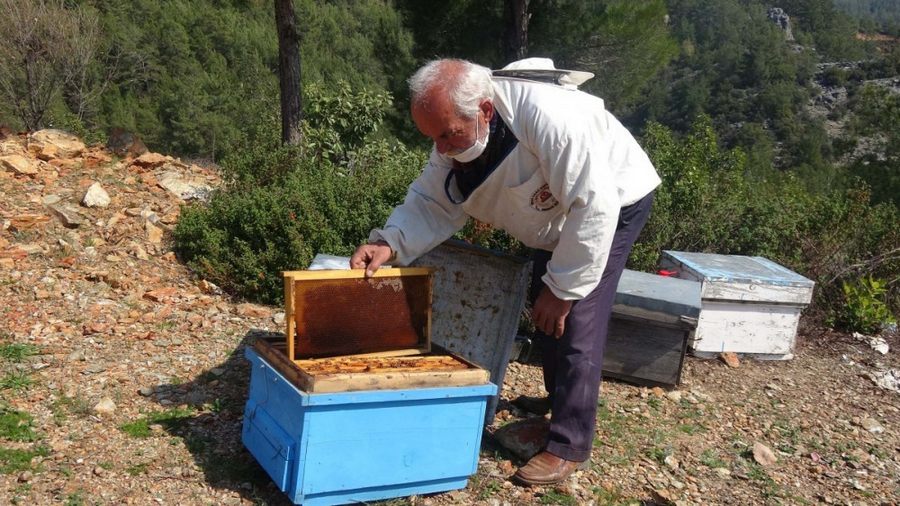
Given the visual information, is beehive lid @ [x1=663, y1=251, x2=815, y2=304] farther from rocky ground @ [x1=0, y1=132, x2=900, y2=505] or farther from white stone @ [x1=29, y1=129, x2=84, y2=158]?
white stone @ [x1=29, y1=129, x2=84, y2=158]

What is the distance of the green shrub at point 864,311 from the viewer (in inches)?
228

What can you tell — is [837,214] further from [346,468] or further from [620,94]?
[620,94]

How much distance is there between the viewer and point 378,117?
755 cm

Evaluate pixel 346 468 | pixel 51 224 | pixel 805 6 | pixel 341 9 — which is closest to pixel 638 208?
pixel 346 468

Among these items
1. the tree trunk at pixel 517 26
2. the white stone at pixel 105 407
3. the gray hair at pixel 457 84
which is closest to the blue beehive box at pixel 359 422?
the gray hair at pixel 457 84

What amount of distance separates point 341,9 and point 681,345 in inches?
1202

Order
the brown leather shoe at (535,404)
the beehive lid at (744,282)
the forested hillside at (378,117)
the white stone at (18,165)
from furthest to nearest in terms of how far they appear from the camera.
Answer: the white stone at (18,165), the forested hillside at (378,117), the beehive lid at (744,282), the brown leather shoe at (535,404)

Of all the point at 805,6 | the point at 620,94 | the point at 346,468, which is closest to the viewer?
the point at 346,468

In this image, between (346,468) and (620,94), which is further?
(620,94)

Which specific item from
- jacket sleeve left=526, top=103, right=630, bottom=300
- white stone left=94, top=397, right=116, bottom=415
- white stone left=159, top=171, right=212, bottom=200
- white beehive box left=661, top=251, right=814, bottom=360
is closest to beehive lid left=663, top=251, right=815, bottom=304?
white beehive box left=661, top=251, right=814, bottom=360

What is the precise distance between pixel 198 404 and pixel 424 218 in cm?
139

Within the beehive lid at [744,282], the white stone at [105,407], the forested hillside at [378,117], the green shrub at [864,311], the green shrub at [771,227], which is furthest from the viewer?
the green shrub at [771,227]

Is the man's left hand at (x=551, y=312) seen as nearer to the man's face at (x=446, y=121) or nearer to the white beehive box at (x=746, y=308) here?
the man's face at (x=446, y=121)

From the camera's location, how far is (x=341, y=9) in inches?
1273
